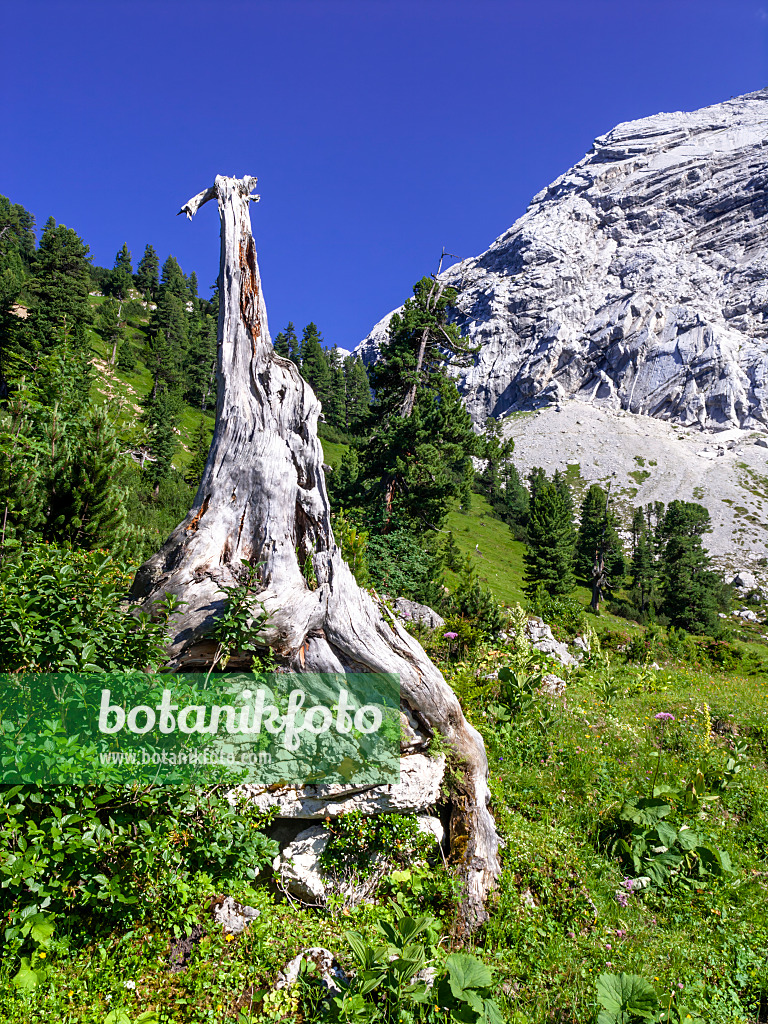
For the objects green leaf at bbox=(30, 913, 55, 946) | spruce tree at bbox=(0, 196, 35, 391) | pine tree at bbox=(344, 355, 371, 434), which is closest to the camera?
green leaf at bbox=(30, 913, 55, 946)

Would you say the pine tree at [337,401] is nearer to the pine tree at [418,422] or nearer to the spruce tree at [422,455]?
the pine tree at [418,422]

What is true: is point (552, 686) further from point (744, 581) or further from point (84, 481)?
point (744, 581)

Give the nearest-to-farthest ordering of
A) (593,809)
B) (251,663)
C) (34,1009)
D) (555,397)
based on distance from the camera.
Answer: (34,1009) < (251,663) < (593,809) < (555,397)

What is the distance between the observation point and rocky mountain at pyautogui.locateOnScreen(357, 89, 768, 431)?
488 ft

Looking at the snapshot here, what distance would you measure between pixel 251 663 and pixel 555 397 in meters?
179

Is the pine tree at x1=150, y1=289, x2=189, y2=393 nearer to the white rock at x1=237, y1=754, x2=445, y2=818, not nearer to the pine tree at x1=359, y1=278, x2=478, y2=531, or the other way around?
the pine tree at x1=359, y1=278, x2=478, y2=531

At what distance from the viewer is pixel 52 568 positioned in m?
4.16

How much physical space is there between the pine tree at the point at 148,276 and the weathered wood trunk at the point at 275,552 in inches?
4574

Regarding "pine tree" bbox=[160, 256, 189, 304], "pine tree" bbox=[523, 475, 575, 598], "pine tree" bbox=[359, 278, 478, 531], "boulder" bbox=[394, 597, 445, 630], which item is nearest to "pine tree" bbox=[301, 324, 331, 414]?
"pine tree" bbox=[160, 256, 189, 304]

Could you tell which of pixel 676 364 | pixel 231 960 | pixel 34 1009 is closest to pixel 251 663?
pixel 231 960

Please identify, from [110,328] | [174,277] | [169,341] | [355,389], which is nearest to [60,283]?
[110,328]

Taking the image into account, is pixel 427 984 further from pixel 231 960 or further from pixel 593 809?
pixel 593 809

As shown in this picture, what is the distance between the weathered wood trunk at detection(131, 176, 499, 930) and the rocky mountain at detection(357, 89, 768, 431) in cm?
16702

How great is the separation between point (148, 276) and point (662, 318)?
147638 mm
